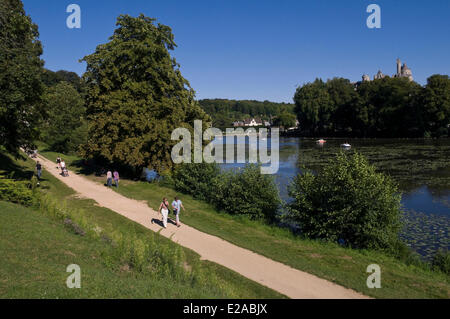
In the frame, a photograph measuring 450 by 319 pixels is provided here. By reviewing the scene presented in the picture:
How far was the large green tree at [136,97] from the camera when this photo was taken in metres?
28.7

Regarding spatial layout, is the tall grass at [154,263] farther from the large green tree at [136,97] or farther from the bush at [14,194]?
the large green tree at [136,97]

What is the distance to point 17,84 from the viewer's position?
19.8 metres

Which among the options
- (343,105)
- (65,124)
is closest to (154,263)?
(65,124)

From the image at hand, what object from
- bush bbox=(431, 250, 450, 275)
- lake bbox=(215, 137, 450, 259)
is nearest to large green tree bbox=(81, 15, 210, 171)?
lake bbox=(215, 137, 450, 259)

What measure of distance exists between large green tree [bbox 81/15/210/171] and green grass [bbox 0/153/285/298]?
12261 millimetres

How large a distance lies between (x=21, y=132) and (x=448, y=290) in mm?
22964

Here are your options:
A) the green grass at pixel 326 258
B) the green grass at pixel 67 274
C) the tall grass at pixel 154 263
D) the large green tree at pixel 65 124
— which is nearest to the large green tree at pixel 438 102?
the large green tree at pixel 65 124

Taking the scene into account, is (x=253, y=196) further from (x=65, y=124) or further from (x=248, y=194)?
(x=65, y=124)

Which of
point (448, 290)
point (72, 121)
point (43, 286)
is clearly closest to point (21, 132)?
point (43, 286)

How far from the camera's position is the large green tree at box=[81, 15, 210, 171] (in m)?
28.7

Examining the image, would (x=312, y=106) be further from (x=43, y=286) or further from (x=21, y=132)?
(x=43, y=286)

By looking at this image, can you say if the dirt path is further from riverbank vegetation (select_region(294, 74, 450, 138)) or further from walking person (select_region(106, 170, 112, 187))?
riverbank vegetation (select_region(294, 74, 450, 138))

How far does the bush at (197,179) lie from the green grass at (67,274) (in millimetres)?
10082

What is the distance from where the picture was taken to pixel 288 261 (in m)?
14.1
